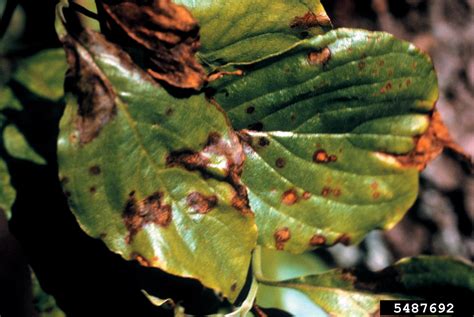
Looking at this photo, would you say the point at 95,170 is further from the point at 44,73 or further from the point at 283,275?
the point at 44,73

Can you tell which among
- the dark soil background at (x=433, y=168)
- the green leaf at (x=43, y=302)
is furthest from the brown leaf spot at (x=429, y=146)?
the dark soil background at (x=433, y=168)

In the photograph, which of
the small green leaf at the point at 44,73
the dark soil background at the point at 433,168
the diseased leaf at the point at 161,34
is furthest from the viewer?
the dark soil background at the point at 433,168

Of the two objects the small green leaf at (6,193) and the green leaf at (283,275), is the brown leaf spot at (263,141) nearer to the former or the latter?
the green leaf at (283,275)

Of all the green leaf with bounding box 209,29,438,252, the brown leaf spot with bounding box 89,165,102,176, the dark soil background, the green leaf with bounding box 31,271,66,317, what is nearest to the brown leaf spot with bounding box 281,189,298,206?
the green leaf with bounding box 209,29,438,252

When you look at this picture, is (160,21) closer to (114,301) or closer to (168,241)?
(168,241)

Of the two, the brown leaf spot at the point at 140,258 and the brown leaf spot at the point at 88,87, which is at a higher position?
the brown leaf spot at the point at 88,87
